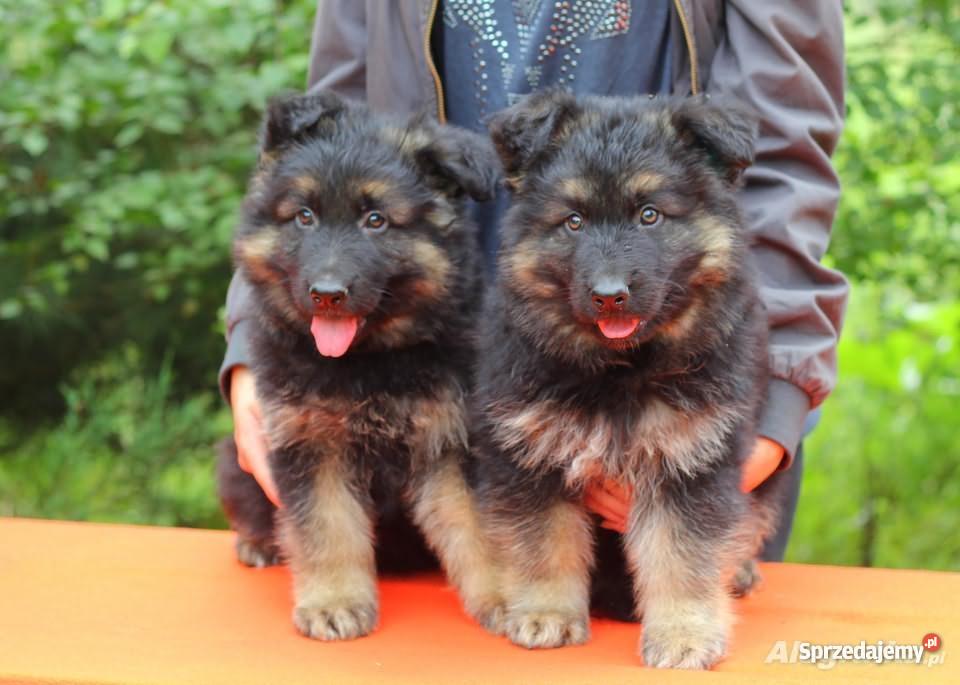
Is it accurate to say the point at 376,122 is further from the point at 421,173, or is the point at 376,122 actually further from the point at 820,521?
the point at 820,521

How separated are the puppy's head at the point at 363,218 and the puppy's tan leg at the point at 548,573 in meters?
0.63

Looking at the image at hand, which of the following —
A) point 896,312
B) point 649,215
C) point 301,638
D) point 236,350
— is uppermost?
point 649,215

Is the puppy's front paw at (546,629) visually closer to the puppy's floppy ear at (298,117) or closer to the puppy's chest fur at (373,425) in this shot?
the puppy's chest fur at (373,425)

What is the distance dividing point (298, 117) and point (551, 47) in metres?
0.89

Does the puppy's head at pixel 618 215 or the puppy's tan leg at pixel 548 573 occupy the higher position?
the puppy's head at pixel 618 215

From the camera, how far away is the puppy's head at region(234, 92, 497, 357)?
307 cm

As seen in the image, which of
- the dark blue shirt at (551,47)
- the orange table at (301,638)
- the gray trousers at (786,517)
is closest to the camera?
the orange table at (301,638)

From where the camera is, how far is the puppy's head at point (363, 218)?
3071 millimetres

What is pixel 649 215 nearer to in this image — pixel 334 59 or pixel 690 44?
pixel 690 44

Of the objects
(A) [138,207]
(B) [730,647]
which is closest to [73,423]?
(A) [138,207]

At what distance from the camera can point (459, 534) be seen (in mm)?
3148

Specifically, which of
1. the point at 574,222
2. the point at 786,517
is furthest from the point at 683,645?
the point at 786,517

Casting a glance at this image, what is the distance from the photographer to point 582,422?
2.84 metres

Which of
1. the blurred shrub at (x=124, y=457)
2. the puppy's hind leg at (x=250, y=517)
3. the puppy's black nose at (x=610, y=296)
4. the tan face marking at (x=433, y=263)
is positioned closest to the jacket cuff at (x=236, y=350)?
the puppy's hind leg at (x=250, y=517)
